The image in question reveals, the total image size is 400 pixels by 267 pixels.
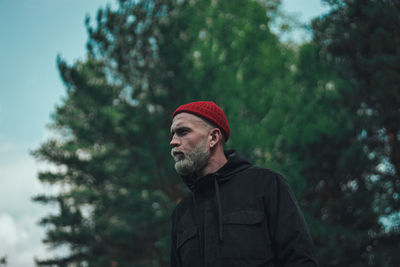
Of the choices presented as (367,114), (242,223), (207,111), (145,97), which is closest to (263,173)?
(242,223)

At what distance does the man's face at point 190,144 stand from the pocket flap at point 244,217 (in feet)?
1.50

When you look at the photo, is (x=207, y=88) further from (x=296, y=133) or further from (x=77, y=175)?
(x=77, y=175)

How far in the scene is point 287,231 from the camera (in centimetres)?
195

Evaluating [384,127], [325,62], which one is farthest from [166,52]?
[384,127]

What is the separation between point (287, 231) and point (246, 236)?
8.6 inches

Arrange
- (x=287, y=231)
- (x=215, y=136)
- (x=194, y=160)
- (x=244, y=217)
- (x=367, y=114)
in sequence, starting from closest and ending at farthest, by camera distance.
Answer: (x=287, y=231) < (x=244, y=217) < (x=194, y=160) < (x=215, y=136) < (x=367, y=114)

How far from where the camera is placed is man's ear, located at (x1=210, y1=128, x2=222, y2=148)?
248 centimetres

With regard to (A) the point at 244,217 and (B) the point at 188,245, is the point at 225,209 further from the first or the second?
(B) the point at 188,245

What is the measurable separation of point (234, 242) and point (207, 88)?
385 inches

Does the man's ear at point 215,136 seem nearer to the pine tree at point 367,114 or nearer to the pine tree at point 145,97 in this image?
the pine tree at point 145,97

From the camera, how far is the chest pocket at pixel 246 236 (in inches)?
77.2

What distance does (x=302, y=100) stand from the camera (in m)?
13.5

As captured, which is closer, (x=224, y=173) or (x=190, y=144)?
(x=224, y=173)

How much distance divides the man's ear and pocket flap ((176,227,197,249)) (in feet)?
1.87
